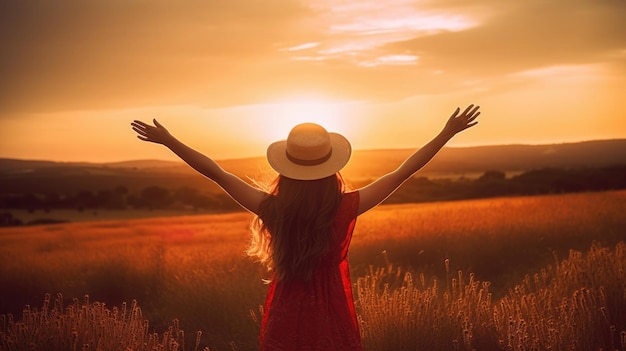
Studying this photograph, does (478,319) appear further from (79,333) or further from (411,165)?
(79,333)

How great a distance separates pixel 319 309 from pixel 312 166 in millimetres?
843

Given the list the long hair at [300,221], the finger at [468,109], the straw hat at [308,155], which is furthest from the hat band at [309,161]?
the finger at [468,109]

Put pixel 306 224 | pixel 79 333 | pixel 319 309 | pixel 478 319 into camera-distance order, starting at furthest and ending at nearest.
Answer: pixel 478 319 → pixel 79 333 → pixel 319 309 → pixel 306 224

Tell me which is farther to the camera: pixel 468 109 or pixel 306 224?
pixel 468 109

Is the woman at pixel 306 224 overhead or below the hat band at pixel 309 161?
below

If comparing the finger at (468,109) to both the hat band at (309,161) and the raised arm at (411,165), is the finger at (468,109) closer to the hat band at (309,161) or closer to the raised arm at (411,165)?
the raised arm at (411,165)

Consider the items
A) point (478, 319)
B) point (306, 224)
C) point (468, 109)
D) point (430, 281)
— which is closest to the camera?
point (306, 224)

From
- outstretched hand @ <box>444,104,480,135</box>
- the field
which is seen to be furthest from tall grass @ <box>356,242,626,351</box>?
outstretched hand @ <box>444,104,480,135</box>

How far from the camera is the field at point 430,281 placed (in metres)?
6.68

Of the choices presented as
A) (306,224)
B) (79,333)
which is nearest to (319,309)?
(306,224)

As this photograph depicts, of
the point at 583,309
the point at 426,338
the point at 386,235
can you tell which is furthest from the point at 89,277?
the point at 583,309

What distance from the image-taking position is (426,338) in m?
6.72

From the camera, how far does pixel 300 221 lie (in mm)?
4273

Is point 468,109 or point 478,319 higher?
point 468,109
